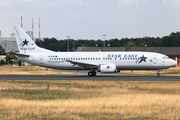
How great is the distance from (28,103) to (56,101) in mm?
1868

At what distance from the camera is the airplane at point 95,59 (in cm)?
4266

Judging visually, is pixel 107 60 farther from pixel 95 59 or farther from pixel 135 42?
pixel 135 42


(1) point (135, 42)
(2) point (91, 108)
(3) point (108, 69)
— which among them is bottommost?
(2) point (91, 108)

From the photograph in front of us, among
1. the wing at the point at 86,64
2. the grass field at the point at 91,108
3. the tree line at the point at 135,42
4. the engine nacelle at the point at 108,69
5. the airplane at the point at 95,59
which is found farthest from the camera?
the tree line at the point at 135,42

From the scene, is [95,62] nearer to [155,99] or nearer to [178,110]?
[155,99]

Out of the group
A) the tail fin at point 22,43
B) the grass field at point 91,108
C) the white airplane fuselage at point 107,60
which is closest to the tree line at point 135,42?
the tail fin at point 22,43

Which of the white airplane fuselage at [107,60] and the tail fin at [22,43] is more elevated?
the tail fin at [22,43]

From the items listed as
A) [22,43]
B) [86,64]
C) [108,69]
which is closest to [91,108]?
[108,69]

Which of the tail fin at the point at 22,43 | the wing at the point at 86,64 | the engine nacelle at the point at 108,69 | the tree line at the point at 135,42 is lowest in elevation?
the engine nacelle at the point at 108,69

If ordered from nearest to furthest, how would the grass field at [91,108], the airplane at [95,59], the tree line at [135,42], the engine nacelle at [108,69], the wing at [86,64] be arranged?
1. the grass field at [91,108]
2. the engine nacelle at [108,69]
3. the wing at [86,64]
4. the airplane at [95,59]
5. the tree line at [135,42]

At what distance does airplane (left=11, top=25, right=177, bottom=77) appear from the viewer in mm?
42656

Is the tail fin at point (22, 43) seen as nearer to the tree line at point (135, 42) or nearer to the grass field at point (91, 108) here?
the grass field at point (91, 108)

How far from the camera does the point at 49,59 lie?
45031 millimetres

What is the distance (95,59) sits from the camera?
43938mm
